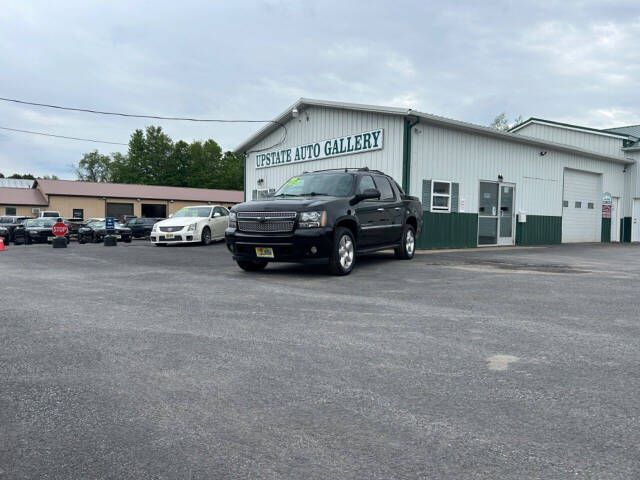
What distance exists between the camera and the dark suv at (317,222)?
9.00 m

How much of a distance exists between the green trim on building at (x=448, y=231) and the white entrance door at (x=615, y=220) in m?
10.7

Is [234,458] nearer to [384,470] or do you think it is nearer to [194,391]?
[384,470]

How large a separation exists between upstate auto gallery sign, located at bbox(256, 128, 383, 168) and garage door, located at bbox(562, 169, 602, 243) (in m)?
10.3

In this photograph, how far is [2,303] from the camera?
6.50m

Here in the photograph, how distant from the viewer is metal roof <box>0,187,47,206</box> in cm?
4519

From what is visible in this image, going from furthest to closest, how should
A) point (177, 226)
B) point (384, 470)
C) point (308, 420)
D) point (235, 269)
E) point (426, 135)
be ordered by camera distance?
1. point (177, 226)
2. point (426, 135)
3. point (235, 269)
4. point (308, 420)
5. point (384, 470)

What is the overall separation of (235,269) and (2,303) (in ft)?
15.4

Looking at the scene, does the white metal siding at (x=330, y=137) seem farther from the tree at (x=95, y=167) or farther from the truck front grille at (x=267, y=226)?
the tree at (x=95, y=167)

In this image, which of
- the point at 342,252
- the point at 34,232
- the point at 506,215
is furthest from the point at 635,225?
the point at 34,232

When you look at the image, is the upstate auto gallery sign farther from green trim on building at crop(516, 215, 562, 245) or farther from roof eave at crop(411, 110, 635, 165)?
green trim on building at crop(516, 215, 562, 245)

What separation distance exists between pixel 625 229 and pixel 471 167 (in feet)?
40.0

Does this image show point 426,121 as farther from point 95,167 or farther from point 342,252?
point 95,167

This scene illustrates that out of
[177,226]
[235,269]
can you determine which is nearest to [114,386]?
[235,269]

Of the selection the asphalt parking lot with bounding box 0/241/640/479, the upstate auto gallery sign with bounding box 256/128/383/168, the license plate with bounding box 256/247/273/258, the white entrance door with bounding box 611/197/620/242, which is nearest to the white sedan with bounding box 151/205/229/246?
the upstate auto gallery sign with bounding box 256/128/383/168
